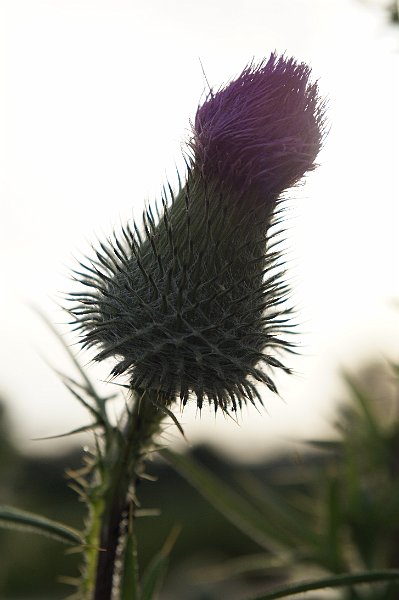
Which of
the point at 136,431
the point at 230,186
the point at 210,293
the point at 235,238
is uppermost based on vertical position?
the point at 230,186

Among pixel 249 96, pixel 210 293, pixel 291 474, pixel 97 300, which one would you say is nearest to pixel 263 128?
pixel 249 96

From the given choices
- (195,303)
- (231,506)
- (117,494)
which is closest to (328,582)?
(117,494)

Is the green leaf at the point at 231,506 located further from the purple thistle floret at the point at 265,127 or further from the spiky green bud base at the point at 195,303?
the purple thistle floret at the point at 265,127

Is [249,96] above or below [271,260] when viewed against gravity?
above

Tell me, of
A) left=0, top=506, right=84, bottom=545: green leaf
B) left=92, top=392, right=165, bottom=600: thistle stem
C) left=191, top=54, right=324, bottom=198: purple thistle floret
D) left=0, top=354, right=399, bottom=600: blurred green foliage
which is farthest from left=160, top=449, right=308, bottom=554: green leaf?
left=191, top=54, right=324, bottom=198: purple thistle floret

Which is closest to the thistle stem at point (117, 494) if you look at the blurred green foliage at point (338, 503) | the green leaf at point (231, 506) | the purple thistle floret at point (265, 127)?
the blurred green foliage at point (338, 503)

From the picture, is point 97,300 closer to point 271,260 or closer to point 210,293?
point 210,293

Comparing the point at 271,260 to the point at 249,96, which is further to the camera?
the point at 271,260
